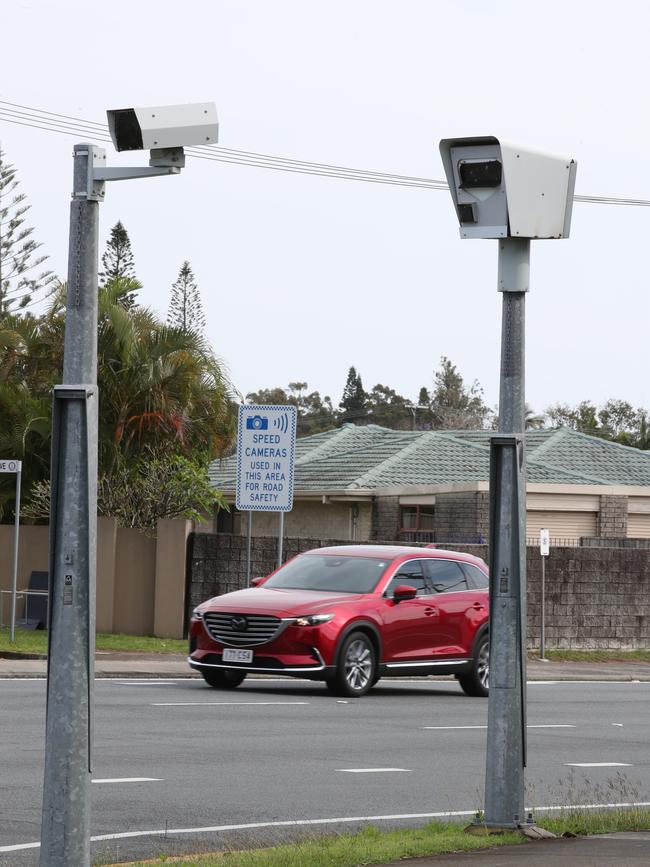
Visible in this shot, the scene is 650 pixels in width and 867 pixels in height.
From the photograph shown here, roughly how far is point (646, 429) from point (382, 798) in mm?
73663

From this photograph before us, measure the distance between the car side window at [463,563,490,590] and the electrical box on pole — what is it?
11.7 m

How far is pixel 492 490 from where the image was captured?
889cm

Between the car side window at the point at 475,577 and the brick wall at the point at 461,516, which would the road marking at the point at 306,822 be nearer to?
the car side window at the point at 475,577

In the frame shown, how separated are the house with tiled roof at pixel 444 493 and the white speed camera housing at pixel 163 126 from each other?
86.2ft

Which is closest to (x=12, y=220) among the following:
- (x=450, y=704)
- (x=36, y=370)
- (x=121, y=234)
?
(x=121, y=234)

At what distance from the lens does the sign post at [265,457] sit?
889 inches

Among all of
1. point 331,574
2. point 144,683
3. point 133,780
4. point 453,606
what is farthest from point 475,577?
point 133,780

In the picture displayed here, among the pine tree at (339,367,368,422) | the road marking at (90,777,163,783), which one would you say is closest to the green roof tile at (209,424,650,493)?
the road marking at (90,777,163,783)

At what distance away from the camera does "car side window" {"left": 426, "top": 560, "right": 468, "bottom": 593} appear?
20.0 metres

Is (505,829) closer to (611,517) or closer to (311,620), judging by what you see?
(311,620)

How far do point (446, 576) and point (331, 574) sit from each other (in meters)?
1.53

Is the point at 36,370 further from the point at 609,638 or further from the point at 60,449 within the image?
the point at 60,449

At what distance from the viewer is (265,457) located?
22719 mm

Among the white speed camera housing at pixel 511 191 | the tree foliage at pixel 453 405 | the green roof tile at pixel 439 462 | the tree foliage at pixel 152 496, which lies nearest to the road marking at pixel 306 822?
the white speed camera housing at pixel 511 191
